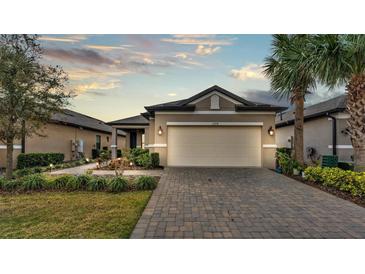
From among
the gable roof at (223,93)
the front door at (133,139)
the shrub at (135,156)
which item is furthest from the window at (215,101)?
the front door at (133,139)

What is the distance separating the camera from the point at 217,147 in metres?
10.6

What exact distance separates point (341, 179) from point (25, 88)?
34.3 ft

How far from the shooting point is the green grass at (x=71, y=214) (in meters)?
3.26

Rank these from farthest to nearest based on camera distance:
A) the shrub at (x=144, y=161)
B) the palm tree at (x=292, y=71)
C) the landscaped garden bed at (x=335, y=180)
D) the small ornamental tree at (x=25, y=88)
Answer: the shrub at (x=144, y=161) → the palm tree at (x=292, y=71) → the small ornamental tree at (x=25, y=88) → the landscaped garden bed at (x=335, y=180)

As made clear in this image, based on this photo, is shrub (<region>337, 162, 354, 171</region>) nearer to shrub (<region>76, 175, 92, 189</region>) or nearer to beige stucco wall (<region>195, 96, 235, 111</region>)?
beige stucco wall (<region>195, 96, 235, 111</region>)

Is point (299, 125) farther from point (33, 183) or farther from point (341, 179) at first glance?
point (33, 183)

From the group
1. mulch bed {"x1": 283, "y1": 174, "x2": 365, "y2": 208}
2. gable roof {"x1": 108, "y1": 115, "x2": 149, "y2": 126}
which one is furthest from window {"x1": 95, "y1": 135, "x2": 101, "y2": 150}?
mulch bed {"x1": 283, "y1": 174, "x2": 365, "y2": 208}

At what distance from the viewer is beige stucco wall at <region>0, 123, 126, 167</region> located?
10930 millimetres

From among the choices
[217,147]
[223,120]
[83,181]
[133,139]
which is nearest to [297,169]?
[217,147]

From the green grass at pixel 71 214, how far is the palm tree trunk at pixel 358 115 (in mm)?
6766

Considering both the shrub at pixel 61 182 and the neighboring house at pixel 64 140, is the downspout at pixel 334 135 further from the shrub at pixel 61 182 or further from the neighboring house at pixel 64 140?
the neighboring house at pixel 64 140

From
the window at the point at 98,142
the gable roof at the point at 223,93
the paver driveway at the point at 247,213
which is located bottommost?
the paver driveway at the point at 247,213

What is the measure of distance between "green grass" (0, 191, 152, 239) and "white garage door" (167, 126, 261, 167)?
206 inches
